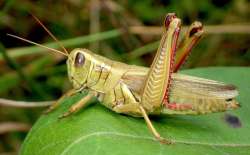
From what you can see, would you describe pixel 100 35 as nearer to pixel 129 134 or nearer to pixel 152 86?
pixel 152 86

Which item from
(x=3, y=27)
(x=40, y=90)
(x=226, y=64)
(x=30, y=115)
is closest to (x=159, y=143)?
(x=40, y=90)

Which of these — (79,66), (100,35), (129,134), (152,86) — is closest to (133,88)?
(152,86)

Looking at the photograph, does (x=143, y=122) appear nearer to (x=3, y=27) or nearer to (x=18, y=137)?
(x=18, y=137)

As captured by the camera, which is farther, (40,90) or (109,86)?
(40,90)

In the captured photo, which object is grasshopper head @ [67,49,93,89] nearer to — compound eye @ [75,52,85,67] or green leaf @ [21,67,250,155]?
compound eye @ [75,52,85,67]

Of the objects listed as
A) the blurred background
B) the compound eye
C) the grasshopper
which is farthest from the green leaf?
the blurred background

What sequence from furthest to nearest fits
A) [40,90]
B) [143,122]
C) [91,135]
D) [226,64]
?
[226,64] → [40,90] → [143,122] → [91,135]
